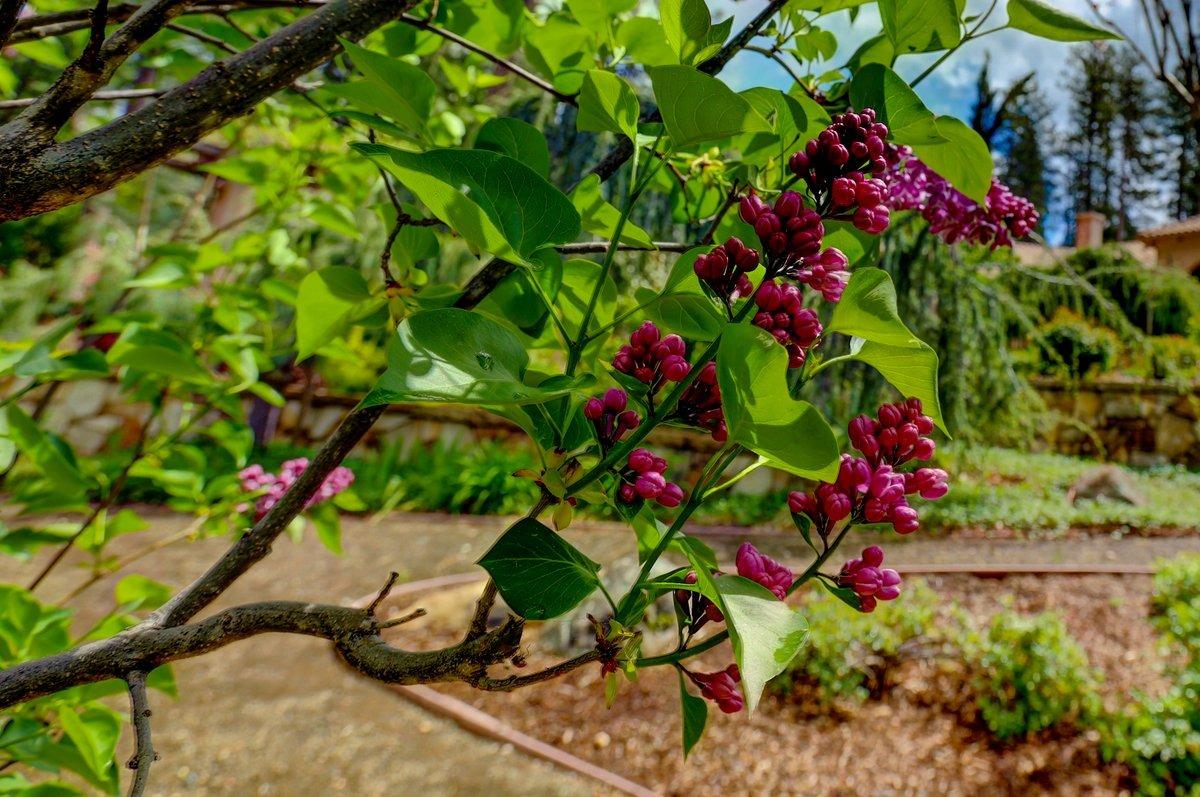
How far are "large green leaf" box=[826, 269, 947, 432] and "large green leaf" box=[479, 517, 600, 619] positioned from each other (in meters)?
0.17

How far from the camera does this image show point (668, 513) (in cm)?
471

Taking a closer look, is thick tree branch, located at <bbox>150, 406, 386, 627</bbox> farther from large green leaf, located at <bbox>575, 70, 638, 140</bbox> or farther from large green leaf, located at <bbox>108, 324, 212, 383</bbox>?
large green leaf, located at <bbox>108, 324, 212, 383</bbox>

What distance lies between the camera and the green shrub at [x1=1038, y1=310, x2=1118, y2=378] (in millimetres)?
8648

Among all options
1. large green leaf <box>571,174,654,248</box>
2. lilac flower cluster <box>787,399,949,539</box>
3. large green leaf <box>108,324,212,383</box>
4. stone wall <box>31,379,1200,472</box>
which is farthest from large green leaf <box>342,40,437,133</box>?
stone wall <box>31,379,1200,472</box>

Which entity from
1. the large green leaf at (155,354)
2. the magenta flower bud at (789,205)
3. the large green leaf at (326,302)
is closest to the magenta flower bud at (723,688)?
the magenta flower bud at (789,205)

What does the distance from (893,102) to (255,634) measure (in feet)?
1.41

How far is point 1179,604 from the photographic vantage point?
286 cm

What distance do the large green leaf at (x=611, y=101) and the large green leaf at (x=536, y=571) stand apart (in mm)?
213

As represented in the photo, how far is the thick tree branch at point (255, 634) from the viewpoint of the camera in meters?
0.34

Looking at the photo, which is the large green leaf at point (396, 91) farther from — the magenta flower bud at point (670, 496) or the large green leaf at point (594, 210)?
the magenta flower bud at point (670, 496)

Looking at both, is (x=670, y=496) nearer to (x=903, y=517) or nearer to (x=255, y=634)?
(x=903, y=517)

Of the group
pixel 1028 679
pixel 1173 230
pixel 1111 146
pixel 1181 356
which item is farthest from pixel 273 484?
pixel 1111 146

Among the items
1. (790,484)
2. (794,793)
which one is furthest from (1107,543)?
(794,793)

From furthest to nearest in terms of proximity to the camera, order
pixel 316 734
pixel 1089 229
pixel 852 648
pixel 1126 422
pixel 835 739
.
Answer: pixel 1089 229
pixel 1126 422
pixel 852 648
pixel 835 739
pixel 316 734
